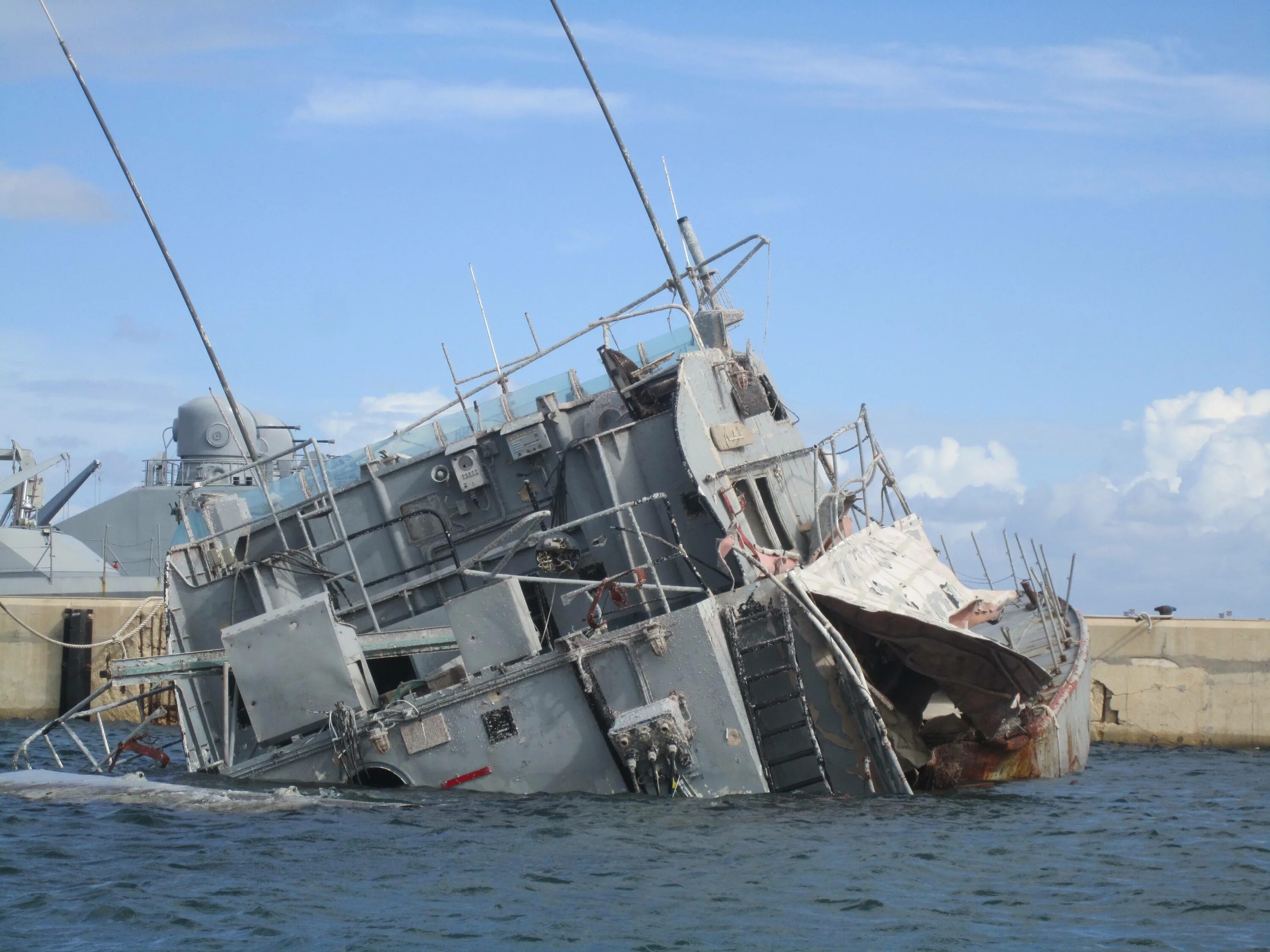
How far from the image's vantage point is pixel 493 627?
567 inches

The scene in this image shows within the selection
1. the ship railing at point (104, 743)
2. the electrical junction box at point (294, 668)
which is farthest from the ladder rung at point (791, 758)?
the ship railing at point (104, 743)

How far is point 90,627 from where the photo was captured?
26.8 metres

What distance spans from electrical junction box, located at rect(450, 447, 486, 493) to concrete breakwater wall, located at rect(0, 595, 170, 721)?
34.2ft

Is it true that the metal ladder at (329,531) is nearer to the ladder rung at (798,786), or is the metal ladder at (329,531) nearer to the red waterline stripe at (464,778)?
the red waterline stripe at (464,778)

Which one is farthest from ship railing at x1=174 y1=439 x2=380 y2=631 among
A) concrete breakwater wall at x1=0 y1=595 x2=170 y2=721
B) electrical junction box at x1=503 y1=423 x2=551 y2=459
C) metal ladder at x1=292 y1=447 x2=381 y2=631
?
concrete breakwater wall at x1=0 y1=595 x2=170 y2=721

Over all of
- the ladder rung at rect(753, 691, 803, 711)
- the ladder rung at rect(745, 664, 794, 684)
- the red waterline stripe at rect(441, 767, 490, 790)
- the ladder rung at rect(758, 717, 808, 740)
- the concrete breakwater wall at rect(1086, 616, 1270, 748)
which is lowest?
the concrete breakwater wall at rect(1086, 616, 1270, 748)

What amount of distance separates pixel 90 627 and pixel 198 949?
20223 mm

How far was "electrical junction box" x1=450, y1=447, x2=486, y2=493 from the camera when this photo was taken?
1831cm

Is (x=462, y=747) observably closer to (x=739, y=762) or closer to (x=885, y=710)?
(x=739, y=762)

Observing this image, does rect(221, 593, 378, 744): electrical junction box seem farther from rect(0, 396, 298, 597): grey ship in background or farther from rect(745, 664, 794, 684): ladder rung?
rect(0, 396, 298, 597): grey ship in background

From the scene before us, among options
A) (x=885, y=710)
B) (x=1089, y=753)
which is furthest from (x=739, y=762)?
(x=1089, y=753)

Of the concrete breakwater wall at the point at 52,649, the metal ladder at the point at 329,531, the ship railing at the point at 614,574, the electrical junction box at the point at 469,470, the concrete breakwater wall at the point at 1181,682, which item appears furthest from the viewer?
the concrete breakwater wall at the point at 52,649

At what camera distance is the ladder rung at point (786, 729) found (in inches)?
543

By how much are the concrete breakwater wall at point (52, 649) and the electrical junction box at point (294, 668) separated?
1147cm
